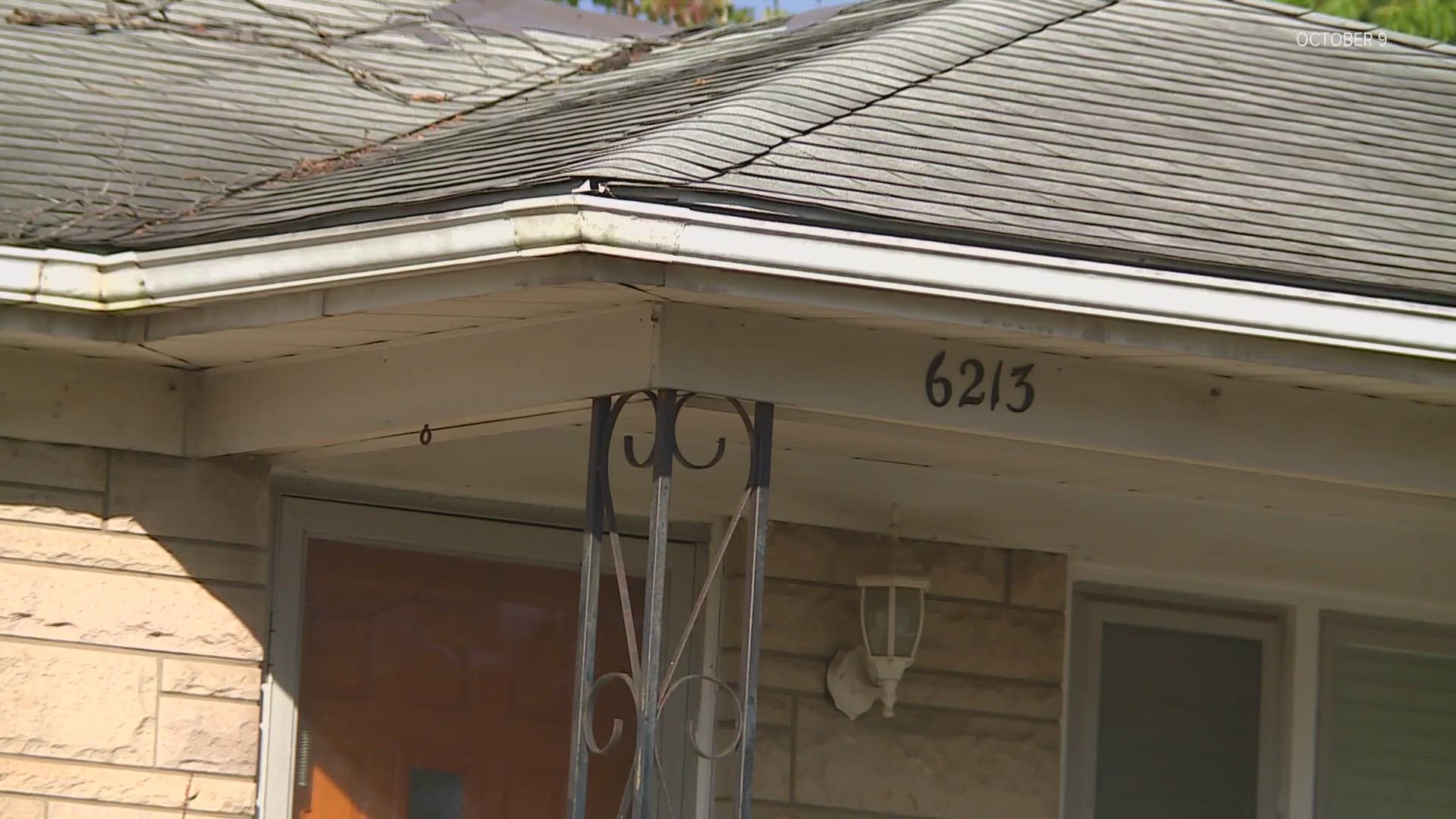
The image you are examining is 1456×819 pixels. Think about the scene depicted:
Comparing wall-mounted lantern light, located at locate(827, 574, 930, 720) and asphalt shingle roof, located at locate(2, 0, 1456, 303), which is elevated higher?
asphalt shingle roof, located at locate(2, 0, 1456, 303)

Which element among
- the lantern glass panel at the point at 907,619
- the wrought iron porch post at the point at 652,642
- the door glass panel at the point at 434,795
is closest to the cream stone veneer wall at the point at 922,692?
the lantern glass panel at the point at 907,619

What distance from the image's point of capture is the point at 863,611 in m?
6.22

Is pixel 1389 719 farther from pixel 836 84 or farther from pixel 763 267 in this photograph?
pixel 763 267

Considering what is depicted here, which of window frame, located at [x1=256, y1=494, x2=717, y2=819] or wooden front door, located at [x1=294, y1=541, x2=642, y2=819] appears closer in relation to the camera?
window frame, located at [x1=256, y1=494, x2=717, y2=819]

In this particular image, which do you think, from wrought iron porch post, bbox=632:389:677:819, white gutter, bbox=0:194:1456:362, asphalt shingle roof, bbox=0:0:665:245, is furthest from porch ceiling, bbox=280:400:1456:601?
asphalt shingle roof, bbox=0:0:665:245

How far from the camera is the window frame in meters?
5.87

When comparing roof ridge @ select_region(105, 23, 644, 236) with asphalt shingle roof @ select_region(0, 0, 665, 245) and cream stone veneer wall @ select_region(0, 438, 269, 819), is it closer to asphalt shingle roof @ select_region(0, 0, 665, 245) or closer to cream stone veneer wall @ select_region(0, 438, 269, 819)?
asphalt shingle roof @ select_region(0, 0, 665, 245)

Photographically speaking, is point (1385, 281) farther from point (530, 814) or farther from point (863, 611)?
point (530, 814)

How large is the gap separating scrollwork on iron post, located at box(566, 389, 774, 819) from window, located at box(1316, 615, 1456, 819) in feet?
11.4

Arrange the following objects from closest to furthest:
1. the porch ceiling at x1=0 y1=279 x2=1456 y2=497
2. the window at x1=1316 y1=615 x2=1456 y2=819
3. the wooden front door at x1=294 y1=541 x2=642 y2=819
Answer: the porch ceiling at x1=0 y1=279 x2=1456 y2=497, the wooden front door at x1=294 y1=541 x2=642 y2=819, the window at x1=1316 y1=615 x2=1456 y2=819

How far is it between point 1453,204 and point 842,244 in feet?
8.65

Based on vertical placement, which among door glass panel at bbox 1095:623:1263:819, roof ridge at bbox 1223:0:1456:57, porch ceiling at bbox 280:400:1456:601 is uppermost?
roof ridge at bbox 1223:0:1456:57

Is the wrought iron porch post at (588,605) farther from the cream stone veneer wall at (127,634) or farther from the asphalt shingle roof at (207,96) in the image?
the cream stone veneer wall at (127,634)

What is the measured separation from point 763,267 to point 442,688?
106 inches
